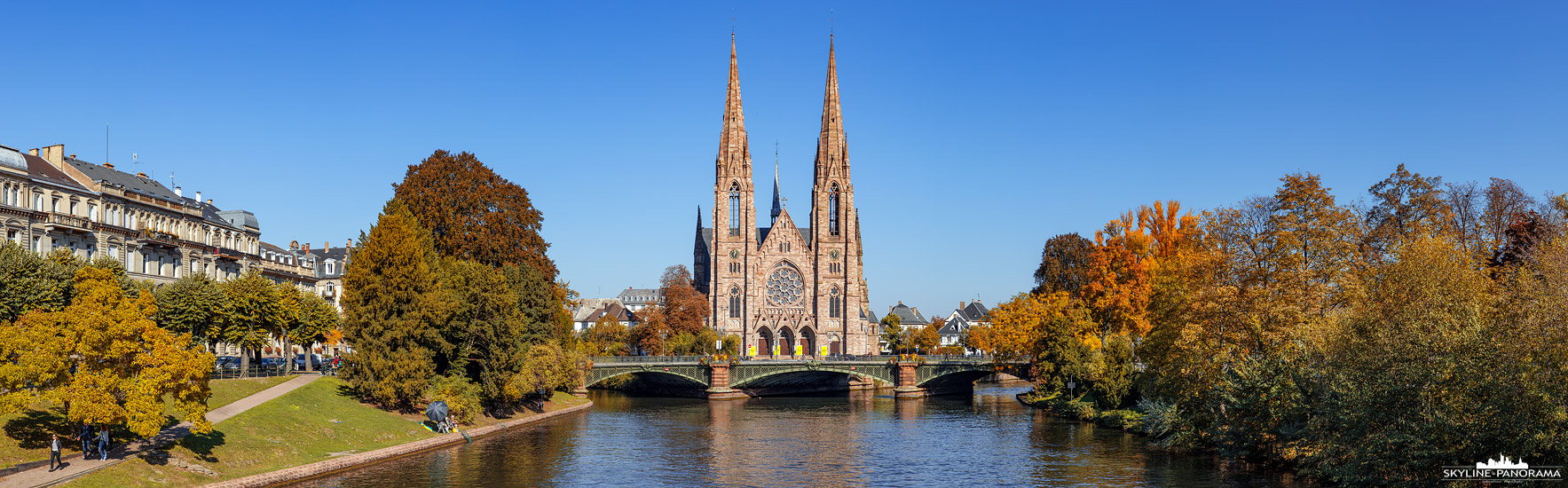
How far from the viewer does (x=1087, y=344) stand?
7081 centimetres

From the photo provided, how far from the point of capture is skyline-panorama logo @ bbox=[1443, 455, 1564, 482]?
85.7 feet

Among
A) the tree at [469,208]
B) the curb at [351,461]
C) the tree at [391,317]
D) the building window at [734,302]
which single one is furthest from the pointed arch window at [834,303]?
the tree at [391,317]

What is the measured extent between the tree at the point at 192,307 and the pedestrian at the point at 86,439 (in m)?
18.1

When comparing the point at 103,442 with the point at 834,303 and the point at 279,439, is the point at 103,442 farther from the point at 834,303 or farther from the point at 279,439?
the point at 834,303

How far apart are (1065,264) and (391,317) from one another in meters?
64.1

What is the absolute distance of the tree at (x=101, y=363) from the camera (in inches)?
1179

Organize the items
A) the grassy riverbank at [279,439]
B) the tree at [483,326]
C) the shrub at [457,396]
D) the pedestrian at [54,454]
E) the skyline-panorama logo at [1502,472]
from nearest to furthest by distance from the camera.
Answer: the skyline-panorama logo at [1502,472] < the pedestrian at [54,454] < the grassy riverbank at [279,439] < the shrub at [457,396] < the tree at [483,326]

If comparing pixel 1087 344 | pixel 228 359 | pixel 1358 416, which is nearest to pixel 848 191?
pixel 1087 344

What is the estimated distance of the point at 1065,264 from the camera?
98062mm

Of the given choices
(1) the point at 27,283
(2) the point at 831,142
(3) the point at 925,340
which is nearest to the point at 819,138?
(2) the point at 831,142

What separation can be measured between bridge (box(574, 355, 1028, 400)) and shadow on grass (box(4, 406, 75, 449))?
169 ft

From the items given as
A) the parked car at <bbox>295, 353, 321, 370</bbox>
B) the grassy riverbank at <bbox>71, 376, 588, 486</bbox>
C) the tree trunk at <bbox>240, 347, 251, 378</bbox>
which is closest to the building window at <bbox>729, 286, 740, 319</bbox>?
the parked car at <bbox>295, 353, 321, 370</bbox>

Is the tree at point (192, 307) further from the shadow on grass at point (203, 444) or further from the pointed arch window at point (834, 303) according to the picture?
the pointed arch window at point (834, 303)

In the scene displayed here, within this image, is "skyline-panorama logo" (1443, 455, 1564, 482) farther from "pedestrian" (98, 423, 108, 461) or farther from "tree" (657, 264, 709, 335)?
"tree" (657, 264, 709, 335)
